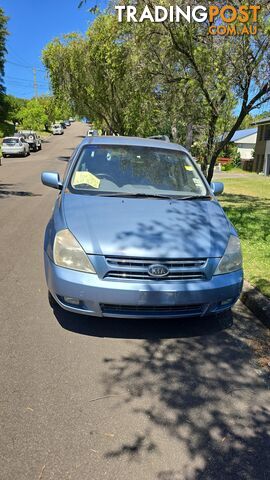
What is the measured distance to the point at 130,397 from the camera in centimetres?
297

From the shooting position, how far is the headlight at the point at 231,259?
3.65 metres

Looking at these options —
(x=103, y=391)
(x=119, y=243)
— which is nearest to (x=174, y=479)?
(x=103, y=391)

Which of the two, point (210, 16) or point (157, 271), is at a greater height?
point (210, 16)

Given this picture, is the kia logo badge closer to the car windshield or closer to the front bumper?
the front bumper

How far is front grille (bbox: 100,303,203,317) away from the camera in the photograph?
3485mm

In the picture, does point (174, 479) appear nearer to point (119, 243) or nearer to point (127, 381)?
point (127, 381)

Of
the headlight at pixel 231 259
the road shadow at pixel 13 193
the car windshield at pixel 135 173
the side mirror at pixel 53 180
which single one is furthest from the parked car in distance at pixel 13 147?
the headlight at pixel 231 259

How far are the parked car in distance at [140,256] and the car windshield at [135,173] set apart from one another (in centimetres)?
15

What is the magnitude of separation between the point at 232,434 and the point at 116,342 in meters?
1.32

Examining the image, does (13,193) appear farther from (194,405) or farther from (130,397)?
(194,405)

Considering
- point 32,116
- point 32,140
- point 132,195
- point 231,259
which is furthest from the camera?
point 32,116

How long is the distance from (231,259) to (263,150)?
35.6 meters

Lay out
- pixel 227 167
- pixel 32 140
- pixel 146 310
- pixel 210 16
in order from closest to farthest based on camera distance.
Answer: pixel 146 310 → pixel 210 16 → pixel 32 140 → pixel 227 167

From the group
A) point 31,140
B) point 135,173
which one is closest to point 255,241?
point 135,173
